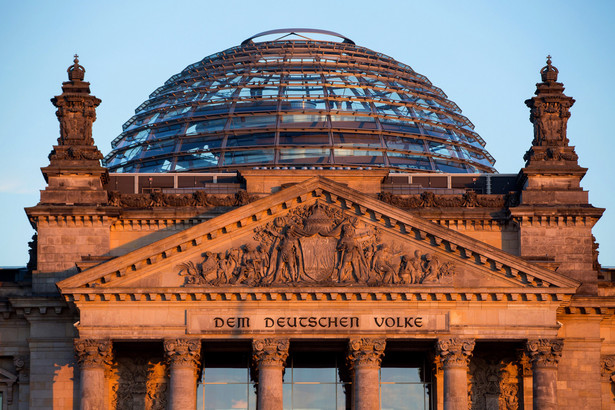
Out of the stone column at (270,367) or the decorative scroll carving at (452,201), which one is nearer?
the stone column at (270,367)

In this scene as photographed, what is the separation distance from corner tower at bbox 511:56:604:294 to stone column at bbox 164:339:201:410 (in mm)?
16999

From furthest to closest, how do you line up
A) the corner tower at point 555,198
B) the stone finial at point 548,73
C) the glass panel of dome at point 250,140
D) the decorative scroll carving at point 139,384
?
the glass panel of dome at point 250,140 < the stone finial at point 548,73 < the corner tower at point 555,198 < the decorative scroll carving at point 139,384

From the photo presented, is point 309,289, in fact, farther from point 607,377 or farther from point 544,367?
point 607,377

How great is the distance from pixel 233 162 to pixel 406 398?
2030cm

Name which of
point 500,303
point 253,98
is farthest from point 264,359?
point 253,98

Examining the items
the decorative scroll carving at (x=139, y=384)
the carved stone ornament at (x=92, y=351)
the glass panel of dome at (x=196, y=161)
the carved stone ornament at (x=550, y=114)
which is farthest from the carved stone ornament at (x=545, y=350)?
the glass panel of dome at (x=196, y=161)

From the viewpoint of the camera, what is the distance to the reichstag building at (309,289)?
225 feet

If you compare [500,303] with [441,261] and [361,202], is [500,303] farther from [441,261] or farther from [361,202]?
[361,202]

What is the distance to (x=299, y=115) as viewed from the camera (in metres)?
90.2

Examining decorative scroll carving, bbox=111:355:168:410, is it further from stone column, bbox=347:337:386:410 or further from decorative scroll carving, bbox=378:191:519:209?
decorative scroll carving, bbox=378:191:519:209

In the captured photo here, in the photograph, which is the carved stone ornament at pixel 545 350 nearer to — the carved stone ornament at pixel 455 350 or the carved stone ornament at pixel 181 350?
the carved stone ornament at pixel 455 350

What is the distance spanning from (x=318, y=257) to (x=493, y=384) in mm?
10006

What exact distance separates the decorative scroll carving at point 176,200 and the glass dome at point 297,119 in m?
8.65

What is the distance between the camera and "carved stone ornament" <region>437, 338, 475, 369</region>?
224ft
